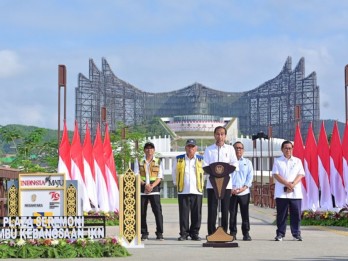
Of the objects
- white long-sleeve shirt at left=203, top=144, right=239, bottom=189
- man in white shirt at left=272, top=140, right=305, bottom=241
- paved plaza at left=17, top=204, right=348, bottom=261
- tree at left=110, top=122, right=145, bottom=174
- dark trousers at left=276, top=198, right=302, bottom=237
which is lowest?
paved plaza at left=17, top=204, right=348, bottom=261

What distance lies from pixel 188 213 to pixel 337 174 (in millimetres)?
9787

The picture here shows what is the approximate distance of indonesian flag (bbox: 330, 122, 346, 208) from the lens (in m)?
24.7

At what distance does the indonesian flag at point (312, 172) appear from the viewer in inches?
984

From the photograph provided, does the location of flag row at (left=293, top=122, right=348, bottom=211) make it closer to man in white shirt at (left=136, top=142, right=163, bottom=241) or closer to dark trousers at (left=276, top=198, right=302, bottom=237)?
dark trousers at (left=276, top=198, right=302, bottom=237)

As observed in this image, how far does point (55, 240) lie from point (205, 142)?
16050 centimetres

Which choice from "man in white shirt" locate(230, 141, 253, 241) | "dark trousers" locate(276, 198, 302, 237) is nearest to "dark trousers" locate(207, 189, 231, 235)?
"man in white shirt" locate(230, 141, 253, 241)

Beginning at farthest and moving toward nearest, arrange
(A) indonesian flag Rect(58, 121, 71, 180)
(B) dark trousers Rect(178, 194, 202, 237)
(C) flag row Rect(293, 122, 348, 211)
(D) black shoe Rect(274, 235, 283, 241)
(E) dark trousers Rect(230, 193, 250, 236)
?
(A) indonesian flag Rect(58, 121, 71, 180), (C) flag row Rect(293, 122, 348, 211), (E) dark trousers Rect(230, 193, 250, 236), (B) dark trousers Rect(178, 194, 202, 237), (D) black shoe Rect(274, 235, 283, 241)

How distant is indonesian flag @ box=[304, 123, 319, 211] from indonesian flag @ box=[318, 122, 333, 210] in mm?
159

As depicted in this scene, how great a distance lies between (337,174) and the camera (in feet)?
83.4

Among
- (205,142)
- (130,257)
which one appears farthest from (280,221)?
(205,142)

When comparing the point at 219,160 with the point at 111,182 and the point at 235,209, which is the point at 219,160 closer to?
the point at 235,209

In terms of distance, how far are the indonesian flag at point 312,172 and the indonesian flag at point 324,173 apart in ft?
0.52

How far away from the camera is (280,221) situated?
16281 mm

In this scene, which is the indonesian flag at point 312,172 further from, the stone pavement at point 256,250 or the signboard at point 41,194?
the signboard at point 41,194
